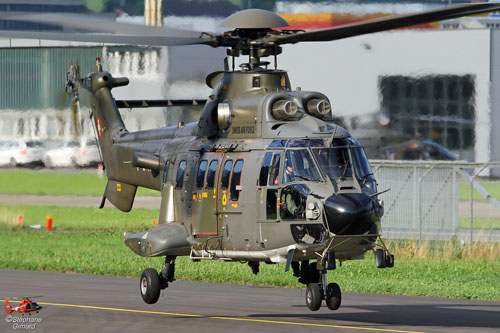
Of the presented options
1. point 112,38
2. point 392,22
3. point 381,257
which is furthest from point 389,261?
point 112,38

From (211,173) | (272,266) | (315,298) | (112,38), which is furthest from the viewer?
(272,266)

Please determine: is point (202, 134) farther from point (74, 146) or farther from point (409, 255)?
point (74, 146)

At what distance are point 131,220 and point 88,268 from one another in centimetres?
1149

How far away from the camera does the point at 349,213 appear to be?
49.7 feet

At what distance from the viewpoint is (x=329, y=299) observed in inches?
663

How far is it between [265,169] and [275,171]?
22cm

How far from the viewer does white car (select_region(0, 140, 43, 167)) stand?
35.1 m

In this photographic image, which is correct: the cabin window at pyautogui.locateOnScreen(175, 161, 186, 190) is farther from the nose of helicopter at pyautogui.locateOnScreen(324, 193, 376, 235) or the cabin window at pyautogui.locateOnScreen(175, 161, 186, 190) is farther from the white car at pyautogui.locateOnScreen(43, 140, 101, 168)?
the white car at pyautogui.locateOnScreen(43, 140, 101, 168)

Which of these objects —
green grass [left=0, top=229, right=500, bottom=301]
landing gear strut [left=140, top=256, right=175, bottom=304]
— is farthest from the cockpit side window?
green grass [left=0, top=229, right=500, bottom=301]

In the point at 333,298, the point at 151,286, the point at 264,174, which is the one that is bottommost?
the point at 151,286

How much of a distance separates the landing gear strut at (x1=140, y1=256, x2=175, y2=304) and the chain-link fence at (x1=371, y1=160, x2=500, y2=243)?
11.8m

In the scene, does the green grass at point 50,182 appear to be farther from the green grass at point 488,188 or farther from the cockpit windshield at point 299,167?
the cockpit windshield at point 299,167

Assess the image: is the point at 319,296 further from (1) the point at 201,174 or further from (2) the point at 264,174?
(1) the point at 201,174

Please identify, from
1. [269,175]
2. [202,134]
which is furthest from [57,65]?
[269,175]
